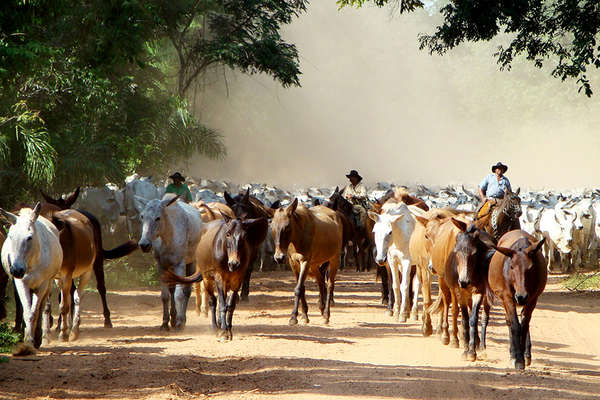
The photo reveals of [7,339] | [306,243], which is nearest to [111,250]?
[7,339]

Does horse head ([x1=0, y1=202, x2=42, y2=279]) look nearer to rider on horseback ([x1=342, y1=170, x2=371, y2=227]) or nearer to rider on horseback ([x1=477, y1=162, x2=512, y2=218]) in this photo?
rider on horseback ([x1=477, y1=162, x2=512, y2=218])

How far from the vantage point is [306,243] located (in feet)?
46.4

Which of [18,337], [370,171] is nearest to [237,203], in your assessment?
[18,337]

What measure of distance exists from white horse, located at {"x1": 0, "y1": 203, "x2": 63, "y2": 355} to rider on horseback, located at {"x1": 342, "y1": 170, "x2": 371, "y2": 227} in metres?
10.1

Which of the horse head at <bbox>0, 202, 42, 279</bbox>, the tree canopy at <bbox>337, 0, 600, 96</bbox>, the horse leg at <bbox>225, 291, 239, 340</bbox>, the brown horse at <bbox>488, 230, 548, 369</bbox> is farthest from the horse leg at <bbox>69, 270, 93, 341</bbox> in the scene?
the tree canopy at <bbox>337, 0, 600, 96</bbox>

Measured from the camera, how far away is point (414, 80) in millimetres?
112312

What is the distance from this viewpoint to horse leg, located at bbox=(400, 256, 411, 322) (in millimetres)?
14391

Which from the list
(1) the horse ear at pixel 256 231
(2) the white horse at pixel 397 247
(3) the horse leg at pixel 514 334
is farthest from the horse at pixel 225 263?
(3) the horse leg at pixel 514 334

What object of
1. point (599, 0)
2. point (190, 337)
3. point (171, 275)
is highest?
point (599, 0)

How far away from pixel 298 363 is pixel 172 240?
4.26 meters

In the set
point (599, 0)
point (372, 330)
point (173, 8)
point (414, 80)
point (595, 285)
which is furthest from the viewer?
point (414, 80)

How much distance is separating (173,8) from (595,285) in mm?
13662

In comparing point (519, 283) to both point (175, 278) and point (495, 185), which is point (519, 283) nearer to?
point (175, 278)

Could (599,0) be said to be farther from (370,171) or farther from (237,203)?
(370,171)
